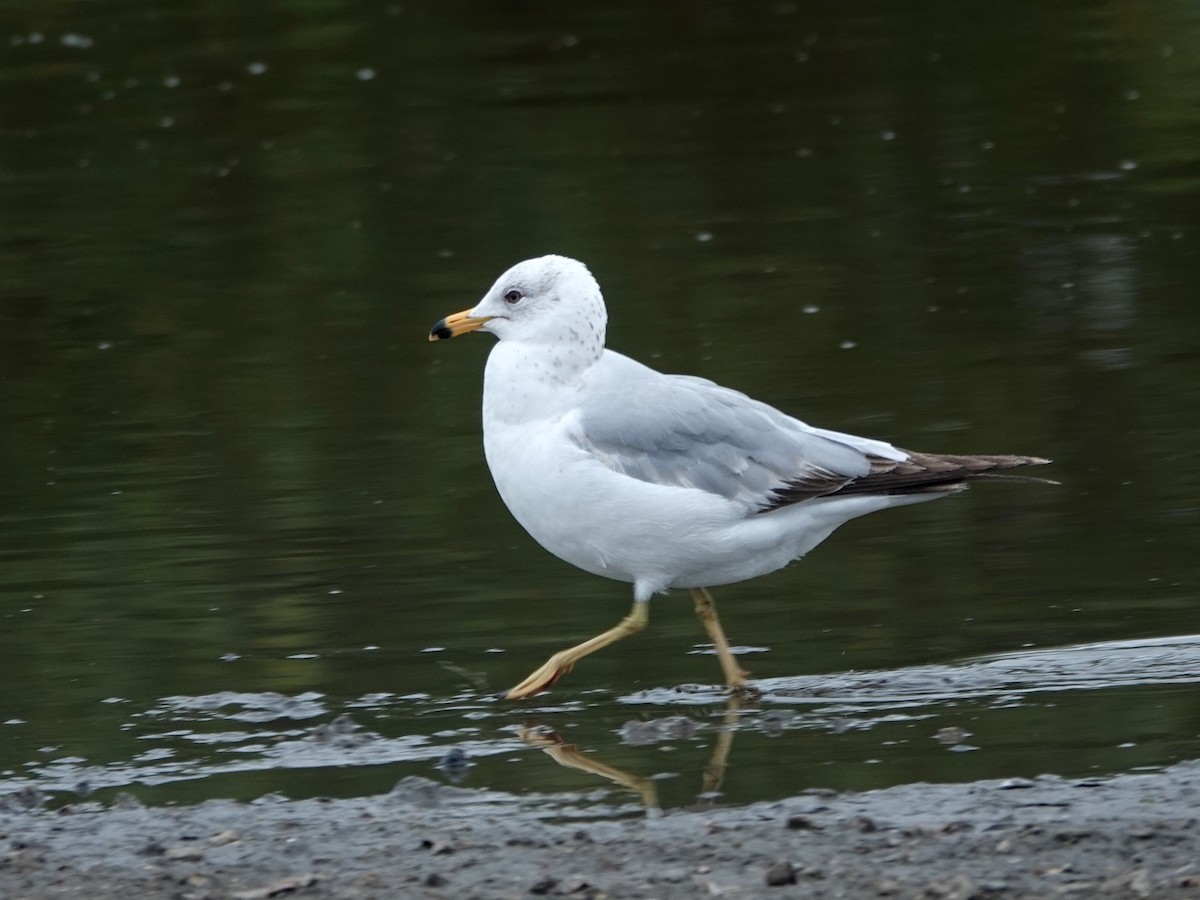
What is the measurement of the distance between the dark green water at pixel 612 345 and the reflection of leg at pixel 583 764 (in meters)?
0.05

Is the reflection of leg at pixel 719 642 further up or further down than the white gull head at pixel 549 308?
further down

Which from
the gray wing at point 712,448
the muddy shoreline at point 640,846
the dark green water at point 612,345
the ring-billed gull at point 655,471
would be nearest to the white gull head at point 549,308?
the ring-billed gull at point 655,471

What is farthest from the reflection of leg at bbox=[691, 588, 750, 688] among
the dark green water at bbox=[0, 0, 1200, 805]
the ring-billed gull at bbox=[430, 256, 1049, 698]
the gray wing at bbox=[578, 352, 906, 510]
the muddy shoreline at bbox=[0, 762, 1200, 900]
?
the muddy shoreline at bbox=[0, 762, 1200, 900]

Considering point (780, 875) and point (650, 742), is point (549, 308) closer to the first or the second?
point (650, 742)

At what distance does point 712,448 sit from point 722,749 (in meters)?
0.92

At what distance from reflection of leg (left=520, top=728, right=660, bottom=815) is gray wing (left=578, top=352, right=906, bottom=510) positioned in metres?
0.75

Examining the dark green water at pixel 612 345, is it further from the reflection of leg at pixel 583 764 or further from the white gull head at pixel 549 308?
the white gull head at pixel 549 308

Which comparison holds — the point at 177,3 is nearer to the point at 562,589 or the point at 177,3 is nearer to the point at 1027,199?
the point at 1027,199

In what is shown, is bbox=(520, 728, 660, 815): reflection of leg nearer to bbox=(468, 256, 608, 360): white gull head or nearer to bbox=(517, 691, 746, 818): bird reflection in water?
bbox=(517, 691, 746, 818): bird reflection in water

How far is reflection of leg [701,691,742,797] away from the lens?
5.19 meters

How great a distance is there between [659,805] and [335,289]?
7.25 meters

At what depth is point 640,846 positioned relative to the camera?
4.66m

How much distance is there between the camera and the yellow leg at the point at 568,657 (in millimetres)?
5988

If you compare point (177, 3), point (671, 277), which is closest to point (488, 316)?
point (671, 277)
